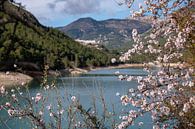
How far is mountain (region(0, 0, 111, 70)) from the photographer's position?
96.8 metres

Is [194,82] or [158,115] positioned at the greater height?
[194,82]

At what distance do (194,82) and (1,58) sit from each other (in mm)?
86498

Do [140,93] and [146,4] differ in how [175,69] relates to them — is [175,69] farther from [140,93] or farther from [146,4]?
[146,4]

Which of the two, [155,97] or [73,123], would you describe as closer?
[155,97]

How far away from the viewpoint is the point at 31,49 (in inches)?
4471

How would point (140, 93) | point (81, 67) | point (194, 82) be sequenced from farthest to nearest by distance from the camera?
1. point (81, 67)
2. point (140, 93)
3. point (194, 82)

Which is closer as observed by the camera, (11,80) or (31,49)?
(11,80)

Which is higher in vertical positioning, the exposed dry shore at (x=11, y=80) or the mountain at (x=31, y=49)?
the mountain at (x=31, y=49)

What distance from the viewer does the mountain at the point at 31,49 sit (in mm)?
96794

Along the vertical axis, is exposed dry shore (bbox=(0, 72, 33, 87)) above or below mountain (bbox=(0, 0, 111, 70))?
below

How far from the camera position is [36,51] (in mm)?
113000

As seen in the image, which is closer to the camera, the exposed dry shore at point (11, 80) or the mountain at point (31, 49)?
the exposed dry shore at point (11, 80)

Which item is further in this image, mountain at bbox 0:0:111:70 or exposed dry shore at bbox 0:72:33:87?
mountain at bbox 0:0:111:70

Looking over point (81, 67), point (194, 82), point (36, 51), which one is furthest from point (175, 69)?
point (81, 67)
